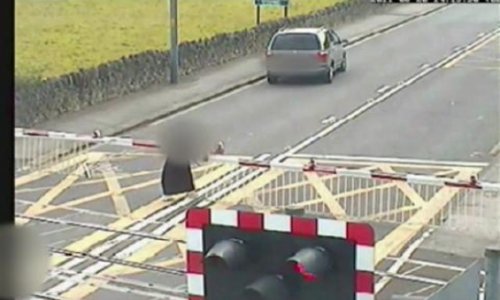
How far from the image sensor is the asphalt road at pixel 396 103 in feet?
12.3

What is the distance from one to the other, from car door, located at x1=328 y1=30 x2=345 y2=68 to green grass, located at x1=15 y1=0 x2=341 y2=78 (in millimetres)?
415

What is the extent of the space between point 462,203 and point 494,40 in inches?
74.7

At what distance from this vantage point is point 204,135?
1.80 metres

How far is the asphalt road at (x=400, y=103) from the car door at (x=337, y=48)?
73mm

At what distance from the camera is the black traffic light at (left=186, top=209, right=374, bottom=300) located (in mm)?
1185

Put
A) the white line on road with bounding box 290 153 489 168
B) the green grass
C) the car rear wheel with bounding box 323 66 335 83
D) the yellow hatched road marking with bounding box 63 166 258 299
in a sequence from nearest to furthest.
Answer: the green grass, the yellow hatched road marking with bounding box 63 166 258 299, the white line on road with bounding box 290 153 489 168, the car rear wheel with bounding box 323 66 335 83

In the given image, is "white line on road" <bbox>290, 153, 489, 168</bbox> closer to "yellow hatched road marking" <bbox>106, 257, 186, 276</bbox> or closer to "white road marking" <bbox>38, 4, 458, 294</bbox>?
"white road marking" <bbox>38, 4, 458, 294</bbox>

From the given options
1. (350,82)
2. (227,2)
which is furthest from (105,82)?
(350,82)

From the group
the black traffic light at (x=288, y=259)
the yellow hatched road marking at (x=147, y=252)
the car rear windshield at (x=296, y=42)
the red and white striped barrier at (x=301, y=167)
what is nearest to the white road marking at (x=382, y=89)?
the car rear windshield at (x=296, y=42)

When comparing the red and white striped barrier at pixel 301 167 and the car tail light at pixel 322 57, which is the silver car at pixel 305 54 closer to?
the car tail light at pixel 322 57

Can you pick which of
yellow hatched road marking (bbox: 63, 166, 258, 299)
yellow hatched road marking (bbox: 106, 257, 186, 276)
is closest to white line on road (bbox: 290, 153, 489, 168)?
yellow hatched road marking (bbox: 63, 166, 258, 299)

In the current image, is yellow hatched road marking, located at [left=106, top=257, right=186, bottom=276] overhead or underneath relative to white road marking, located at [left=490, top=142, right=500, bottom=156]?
overhead

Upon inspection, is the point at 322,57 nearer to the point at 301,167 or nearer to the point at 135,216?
the point at 301,167

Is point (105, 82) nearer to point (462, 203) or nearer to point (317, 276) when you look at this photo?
point (462, 203)
